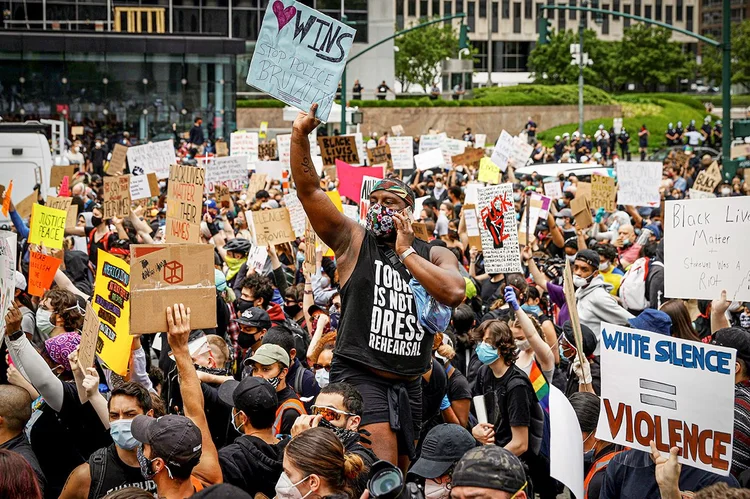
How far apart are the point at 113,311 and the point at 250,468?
5.37 feet

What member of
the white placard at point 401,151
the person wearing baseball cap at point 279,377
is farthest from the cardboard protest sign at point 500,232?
the white placard at point 401,151

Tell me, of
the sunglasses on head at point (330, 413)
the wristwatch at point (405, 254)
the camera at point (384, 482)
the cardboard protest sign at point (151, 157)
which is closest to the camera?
the camera at point (384, 482)

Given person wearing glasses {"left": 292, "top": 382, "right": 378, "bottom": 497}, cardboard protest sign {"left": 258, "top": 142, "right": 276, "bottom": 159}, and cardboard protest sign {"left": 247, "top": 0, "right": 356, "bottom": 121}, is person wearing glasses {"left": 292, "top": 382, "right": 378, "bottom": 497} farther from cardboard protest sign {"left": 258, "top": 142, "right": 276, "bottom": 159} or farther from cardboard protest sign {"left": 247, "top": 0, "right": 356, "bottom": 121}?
cardboard protest sign {"left": 258, "top": 142, "right": 276, "bottom": 159}

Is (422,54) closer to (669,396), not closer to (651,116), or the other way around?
(651,116)

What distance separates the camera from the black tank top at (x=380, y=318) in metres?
5.06

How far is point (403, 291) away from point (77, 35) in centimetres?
3826

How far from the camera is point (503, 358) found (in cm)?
626

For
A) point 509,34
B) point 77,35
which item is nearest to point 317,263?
point 77,35

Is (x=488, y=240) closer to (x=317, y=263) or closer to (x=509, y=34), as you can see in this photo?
(x=317, y=263)

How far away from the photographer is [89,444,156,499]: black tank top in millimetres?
4668

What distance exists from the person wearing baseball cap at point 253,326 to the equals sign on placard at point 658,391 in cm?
340

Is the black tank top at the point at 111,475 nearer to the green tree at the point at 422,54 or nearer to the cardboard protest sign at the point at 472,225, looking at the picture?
the cardboard protest sign at the point at 472,225

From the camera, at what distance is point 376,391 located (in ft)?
16.6

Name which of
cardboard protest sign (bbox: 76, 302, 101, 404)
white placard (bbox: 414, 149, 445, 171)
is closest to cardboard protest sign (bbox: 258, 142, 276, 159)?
white placard (bbox: 414, 149, 445, 171)
